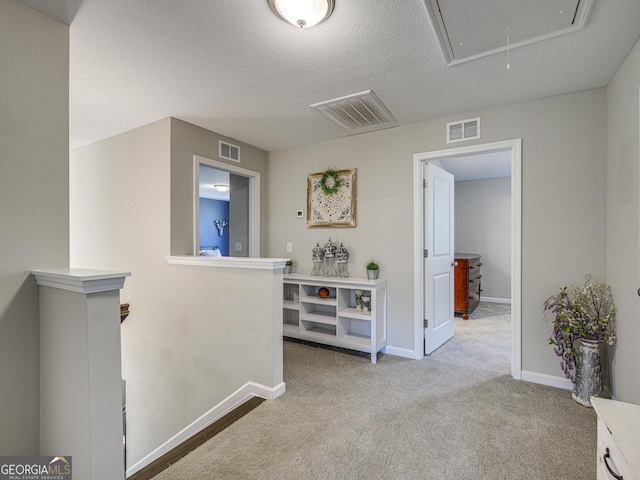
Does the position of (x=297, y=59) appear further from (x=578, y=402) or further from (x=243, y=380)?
(x=578, y=402)

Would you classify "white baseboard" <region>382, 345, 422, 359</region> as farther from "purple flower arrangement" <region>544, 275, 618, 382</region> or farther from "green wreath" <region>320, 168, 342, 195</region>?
"green wreath" <region>320, 168, 342, 195</region>

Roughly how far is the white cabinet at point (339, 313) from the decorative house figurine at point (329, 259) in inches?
7.4

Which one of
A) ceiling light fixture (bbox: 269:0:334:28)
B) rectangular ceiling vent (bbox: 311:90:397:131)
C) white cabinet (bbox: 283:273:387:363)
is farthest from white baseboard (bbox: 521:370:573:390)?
ceiling light fixture (bbox: 269:0:334:28)

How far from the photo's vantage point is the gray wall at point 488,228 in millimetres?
5902

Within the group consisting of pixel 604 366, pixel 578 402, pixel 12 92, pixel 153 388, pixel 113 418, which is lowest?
pixel 153 388

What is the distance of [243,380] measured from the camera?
2.52 meters

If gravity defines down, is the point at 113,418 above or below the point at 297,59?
below

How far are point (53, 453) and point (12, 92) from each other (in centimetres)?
182

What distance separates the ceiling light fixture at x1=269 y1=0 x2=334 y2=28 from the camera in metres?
1.51

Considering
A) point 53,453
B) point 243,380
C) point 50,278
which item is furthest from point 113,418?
point 243,380

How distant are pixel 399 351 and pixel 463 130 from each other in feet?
7.41

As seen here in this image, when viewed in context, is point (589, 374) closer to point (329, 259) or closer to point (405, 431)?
point (405, 431)

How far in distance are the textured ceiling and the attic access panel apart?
0.03 m

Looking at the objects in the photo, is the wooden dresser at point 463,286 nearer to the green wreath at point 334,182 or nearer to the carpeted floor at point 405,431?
the carpeted floor at point 405,431
